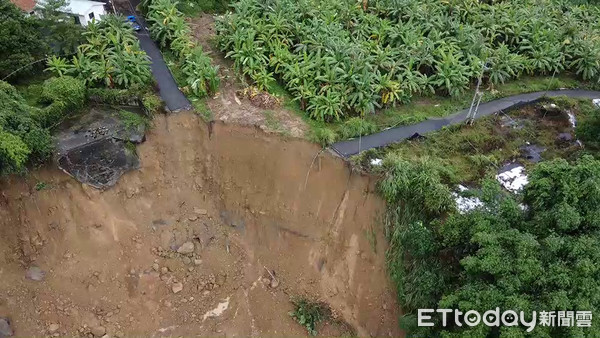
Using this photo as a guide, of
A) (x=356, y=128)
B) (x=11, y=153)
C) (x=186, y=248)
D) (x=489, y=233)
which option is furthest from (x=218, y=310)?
(x=489, y=233)

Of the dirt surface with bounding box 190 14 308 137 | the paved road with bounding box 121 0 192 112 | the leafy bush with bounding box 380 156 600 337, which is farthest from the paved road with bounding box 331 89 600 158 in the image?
the paved road with bounding box 121 0 192 112

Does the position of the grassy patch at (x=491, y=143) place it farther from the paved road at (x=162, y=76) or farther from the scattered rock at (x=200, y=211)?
the paved road at (x=162, y=76)

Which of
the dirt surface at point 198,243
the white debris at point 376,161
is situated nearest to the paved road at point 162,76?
the dirt surface at point 198,243

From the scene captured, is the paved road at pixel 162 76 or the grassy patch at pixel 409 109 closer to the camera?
the grassy patch at pixel 409 109

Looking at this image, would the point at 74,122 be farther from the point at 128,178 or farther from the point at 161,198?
the point at 161,198

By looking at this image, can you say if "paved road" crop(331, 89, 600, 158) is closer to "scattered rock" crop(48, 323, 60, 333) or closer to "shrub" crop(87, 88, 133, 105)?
"shrub" crop(87, 88, 133, 105)

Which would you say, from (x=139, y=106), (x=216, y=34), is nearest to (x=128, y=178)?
(x=139, y=106)
